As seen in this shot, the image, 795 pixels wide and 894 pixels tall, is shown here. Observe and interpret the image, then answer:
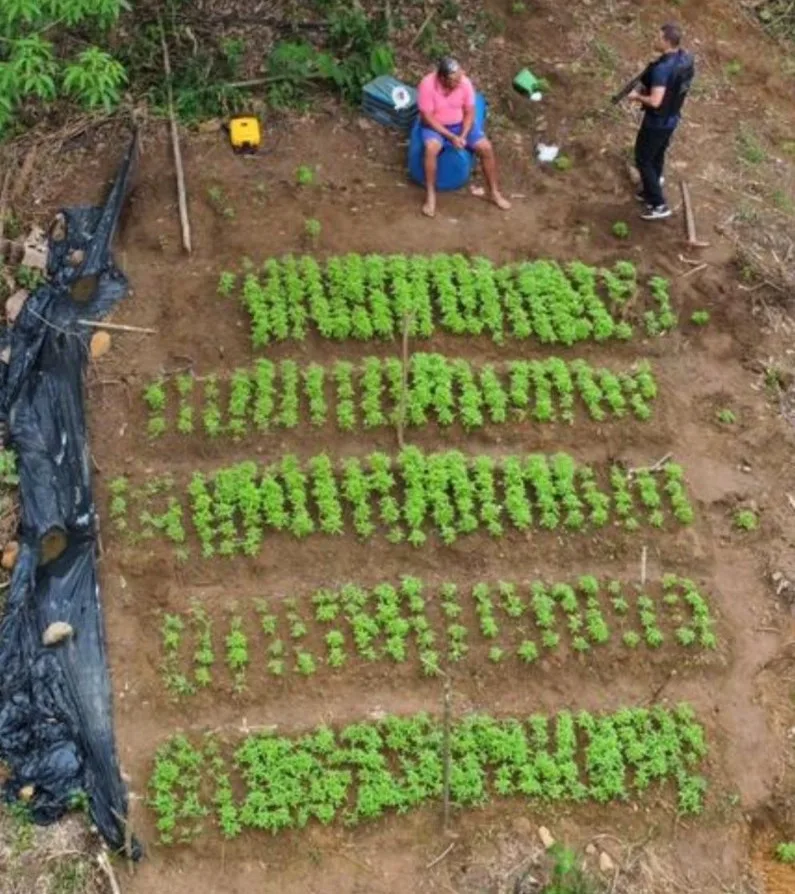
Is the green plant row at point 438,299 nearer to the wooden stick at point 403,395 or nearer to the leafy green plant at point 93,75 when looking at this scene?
the wooden stick at point 403,395

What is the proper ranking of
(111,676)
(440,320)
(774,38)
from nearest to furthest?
(111,676), (440,320), (774,38)

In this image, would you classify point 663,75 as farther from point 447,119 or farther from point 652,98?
point 447,119

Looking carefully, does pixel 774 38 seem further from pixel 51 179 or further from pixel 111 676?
pixel 111 676

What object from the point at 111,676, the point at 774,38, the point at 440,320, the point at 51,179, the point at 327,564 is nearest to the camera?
the point at 111,676

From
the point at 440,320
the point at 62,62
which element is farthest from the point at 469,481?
the point at 62,62

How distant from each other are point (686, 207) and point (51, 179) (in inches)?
189

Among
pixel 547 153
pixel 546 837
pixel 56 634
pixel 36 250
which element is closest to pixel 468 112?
pixel 547 153

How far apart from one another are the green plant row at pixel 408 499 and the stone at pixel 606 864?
1947 millimetres

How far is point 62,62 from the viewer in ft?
24.1

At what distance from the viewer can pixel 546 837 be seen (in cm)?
589

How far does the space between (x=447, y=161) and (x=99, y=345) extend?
2892 millimetres

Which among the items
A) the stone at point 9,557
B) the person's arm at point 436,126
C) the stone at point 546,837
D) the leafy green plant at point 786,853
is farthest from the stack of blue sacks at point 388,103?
the leafy green plant at point 786,853

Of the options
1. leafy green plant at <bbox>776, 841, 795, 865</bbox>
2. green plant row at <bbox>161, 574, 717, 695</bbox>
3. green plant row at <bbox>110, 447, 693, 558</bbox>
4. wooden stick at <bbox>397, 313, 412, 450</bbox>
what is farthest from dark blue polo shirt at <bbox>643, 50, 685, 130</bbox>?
leafy green plant at <bbox>776, 841, 795, 865</bbox>

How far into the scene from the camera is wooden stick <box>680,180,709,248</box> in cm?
851
